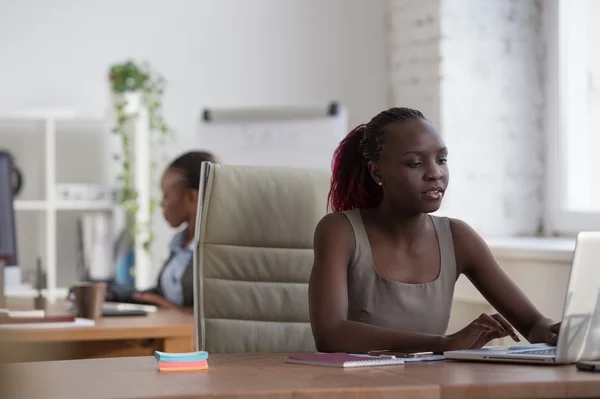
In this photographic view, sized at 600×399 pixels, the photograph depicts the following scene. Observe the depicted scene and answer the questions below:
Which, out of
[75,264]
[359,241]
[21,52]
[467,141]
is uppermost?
[21,52]

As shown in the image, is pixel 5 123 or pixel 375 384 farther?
pixel 5 123

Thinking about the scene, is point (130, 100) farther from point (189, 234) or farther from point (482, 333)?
point (482, 333)

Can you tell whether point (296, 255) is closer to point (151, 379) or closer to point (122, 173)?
point (151, 379)

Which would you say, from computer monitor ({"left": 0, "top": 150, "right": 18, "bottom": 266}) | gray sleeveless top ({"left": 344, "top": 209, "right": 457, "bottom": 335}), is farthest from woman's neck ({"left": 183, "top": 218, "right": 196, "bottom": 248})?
gray sleeveless top ({"left": 344, "top": 209, "right": 457, "bottom": 335})

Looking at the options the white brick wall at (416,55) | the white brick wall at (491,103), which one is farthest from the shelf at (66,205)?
the white brick wall at (491,103)

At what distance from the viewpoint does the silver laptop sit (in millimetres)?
1308

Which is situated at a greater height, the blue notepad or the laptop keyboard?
the blue notepad

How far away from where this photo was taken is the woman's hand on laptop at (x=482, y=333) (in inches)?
57.5

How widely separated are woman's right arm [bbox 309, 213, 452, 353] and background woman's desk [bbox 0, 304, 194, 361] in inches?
30.5

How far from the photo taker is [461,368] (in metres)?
1.36

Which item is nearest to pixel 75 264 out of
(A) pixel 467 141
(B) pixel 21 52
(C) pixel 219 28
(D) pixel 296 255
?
(B) pixel 21 52

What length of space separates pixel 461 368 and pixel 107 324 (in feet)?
4.45

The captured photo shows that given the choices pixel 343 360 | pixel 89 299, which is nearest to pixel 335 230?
pixel 343 360

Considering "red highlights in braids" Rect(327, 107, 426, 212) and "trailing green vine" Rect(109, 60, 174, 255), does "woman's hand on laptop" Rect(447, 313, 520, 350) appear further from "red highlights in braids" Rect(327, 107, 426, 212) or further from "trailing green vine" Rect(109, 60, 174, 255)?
"trailing green vine" Rect(109, 60, 174, 255)
